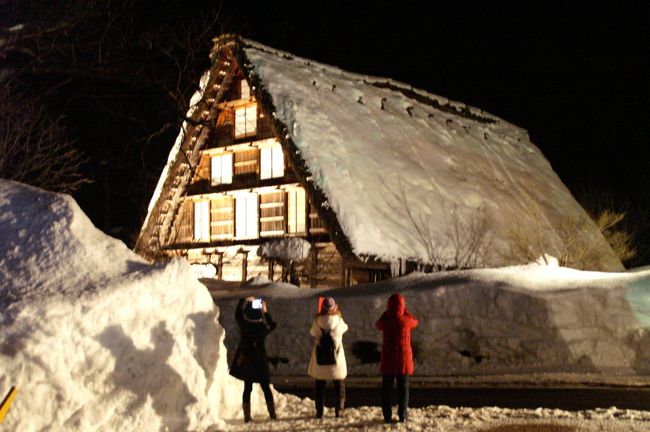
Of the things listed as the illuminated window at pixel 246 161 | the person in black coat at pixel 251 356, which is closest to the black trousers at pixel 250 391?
the person in black coat at pixel 251 356

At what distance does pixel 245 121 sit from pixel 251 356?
16.9m

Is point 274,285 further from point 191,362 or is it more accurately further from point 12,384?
point 12,384

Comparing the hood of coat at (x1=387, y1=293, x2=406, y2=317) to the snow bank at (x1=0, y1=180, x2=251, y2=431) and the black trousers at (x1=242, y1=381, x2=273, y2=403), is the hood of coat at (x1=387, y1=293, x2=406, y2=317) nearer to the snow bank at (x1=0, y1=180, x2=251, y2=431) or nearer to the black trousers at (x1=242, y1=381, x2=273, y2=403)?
the black trousers at (x1=242, y1=381, x2=273, y2=403)

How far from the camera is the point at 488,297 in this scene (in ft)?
48.5

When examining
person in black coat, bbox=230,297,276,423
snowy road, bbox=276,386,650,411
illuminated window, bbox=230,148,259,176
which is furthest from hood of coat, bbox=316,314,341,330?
illuminated window, bbox=230,148,259,176

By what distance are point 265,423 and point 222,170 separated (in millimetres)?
17825

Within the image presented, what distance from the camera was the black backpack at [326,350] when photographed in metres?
9.17

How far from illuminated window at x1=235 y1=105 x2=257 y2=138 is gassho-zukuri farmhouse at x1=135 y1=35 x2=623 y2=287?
0.05 meters

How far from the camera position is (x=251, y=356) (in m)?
8.91

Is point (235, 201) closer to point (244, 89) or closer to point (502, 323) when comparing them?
point (244, 89)

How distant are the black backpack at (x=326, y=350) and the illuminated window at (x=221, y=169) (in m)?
16.6

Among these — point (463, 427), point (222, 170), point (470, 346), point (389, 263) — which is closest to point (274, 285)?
point (389, 263)

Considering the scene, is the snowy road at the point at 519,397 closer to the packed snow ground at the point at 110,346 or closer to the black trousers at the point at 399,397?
the packed snow ground at the point at 110,346

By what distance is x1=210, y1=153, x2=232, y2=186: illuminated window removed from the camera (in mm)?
25547
